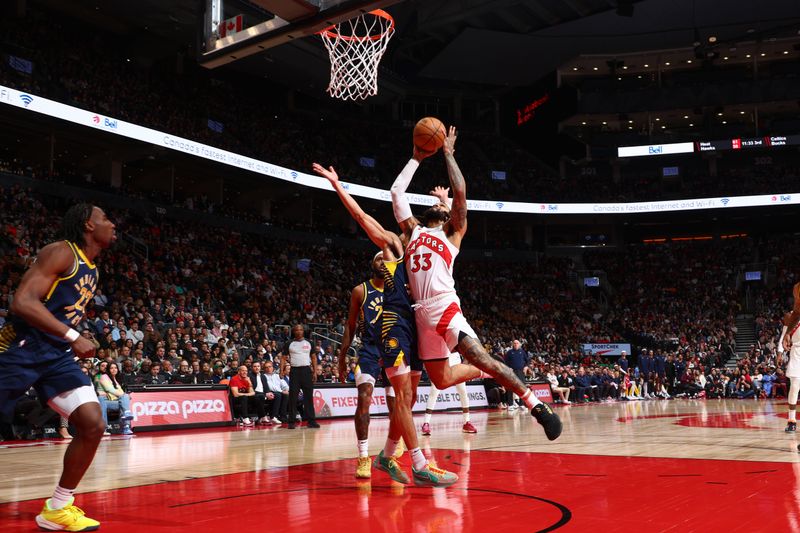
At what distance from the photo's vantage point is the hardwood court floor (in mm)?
4078

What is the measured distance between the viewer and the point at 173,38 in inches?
1145

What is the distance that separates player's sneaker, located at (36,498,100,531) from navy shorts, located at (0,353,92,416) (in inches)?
25.3

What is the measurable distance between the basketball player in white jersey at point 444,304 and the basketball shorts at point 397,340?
88 mm

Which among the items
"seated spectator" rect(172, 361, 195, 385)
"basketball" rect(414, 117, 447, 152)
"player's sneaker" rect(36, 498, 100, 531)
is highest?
"basketball" rect(414, 117, 447, 152)

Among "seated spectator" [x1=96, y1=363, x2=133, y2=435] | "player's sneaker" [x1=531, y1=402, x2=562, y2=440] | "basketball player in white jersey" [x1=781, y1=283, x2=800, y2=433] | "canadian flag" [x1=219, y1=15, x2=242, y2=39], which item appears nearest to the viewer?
"player's sneaker" [x1=531, y1=402, x2=562, y2=440]

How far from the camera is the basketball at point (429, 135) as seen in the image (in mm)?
5746

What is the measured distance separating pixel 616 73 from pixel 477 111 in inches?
334

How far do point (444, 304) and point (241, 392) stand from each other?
991 centimetres

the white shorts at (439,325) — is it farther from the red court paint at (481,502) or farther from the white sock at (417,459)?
the red court paint at (481,502)

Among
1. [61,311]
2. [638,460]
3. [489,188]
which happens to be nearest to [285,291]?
[489,188]

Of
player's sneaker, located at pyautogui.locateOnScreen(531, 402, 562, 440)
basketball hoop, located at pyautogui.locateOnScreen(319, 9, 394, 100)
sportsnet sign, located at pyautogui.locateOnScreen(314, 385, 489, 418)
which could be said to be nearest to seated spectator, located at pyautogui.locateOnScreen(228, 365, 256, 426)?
sportsnet sign, located at pyautogui.locateOnScreen(314, 385, 489, 418)

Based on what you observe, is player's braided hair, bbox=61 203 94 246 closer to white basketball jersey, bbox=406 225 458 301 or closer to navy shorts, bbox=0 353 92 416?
navy shorts, bbox=0 353 92 416

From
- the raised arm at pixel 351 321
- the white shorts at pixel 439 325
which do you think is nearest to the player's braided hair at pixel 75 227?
the white shorts at pixel 439 325

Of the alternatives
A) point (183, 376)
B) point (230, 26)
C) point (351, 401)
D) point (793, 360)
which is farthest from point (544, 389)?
point (230, 26)
